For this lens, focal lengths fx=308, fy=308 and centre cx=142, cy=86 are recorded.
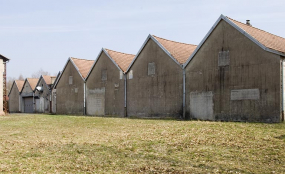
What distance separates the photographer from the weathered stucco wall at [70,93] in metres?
35.6

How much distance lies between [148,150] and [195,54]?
565 inches

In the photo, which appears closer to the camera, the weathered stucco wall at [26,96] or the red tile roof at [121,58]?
the red tile roof at [121,58]

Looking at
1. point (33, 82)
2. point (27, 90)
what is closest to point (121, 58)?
point (33, 82)

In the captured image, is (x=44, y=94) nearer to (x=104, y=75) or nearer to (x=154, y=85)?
(x=104, y=75)

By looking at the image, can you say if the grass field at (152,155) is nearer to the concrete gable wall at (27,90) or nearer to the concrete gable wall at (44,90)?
the concrete gable wall at (44,90)

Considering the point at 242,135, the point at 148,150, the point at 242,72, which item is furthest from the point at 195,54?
the point at 148,150

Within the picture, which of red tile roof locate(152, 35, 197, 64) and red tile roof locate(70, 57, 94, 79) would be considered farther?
red tile roof locate(70, 57, 94, 79)

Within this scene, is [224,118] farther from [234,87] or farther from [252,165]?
[252,165]

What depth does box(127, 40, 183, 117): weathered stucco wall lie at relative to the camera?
24698 mm

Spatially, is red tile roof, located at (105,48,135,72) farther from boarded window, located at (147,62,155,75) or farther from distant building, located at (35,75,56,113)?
distant building, located at (35,75,56,113)

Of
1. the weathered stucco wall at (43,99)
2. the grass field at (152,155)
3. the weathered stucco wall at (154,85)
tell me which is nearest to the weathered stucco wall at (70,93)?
the weathered stucco wall at (43,99)

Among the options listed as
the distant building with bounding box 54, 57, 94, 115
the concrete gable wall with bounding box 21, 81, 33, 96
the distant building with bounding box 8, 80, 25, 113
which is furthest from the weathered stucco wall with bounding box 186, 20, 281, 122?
the distant building with bounding box 8, 80, 25, 113

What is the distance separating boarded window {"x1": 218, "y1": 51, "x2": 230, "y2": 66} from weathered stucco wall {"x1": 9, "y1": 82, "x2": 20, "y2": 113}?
135 ft

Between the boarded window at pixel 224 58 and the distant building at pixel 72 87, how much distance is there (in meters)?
18.0
